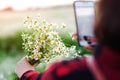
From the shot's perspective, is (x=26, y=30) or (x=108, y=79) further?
(x=26, y=30)

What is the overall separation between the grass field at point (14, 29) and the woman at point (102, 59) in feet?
1.94

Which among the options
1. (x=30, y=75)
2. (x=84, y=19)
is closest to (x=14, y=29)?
(x=84, y=19)

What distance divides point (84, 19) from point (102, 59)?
19.4 inches

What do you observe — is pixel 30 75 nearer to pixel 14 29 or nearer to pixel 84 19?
pixel 84 19

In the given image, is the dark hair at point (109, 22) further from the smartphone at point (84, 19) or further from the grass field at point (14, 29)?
the grass field at point (14, 29)

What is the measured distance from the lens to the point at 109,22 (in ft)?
1.77

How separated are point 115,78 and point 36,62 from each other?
0.61m

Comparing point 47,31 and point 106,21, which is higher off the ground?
point 106,21

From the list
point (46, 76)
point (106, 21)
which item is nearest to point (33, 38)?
point (46, 76)

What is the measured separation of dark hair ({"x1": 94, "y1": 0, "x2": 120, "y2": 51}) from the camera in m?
0.54

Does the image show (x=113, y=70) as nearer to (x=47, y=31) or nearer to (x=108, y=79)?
(x=108, y=79)

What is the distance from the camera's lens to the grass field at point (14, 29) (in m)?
1.19

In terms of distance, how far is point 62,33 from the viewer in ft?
4.07

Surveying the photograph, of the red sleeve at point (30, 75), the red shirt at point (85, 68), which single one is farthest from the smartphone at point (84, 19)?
the red shirt at point (85, 68)
